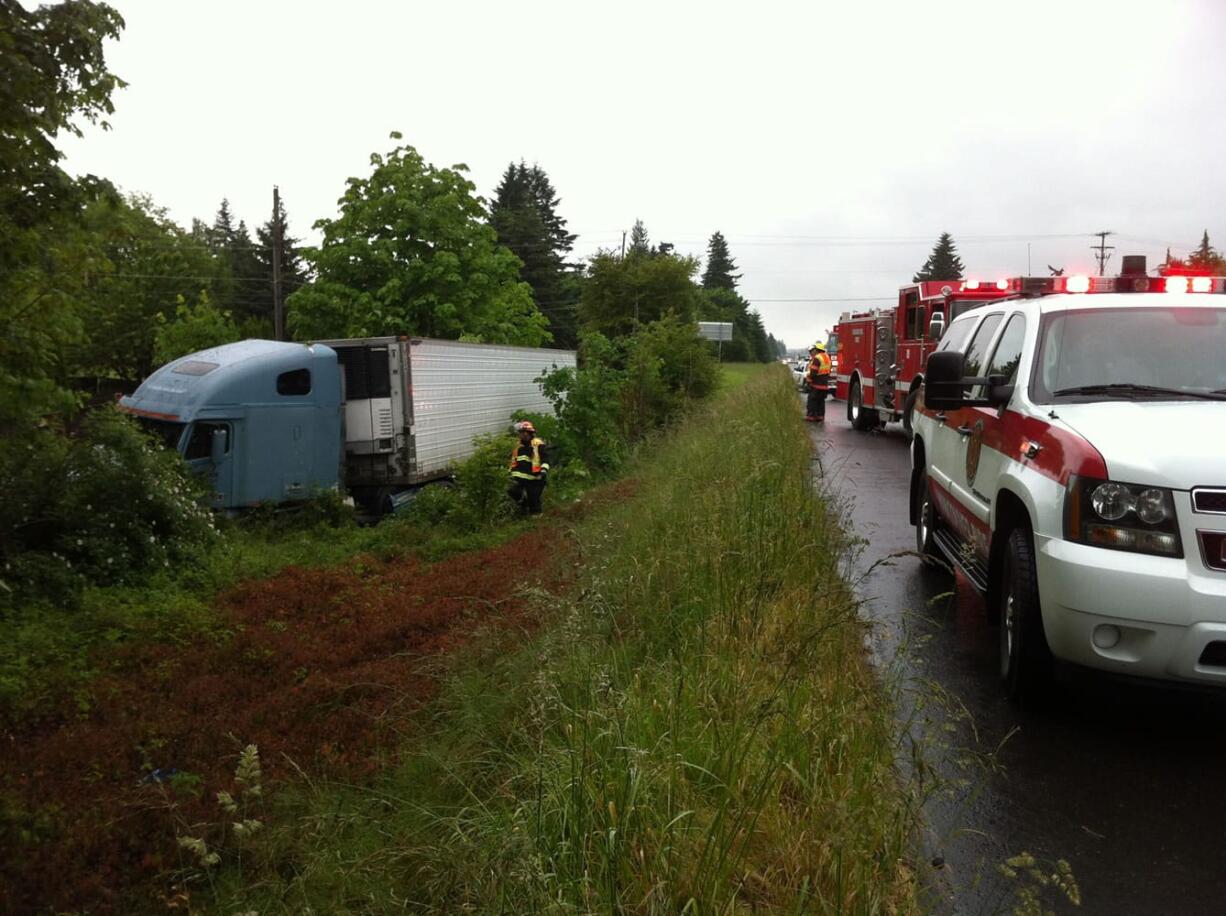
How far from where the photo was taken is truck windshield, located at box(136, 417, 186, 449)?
1313 centimetres

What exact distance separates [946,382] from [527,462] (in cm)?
966

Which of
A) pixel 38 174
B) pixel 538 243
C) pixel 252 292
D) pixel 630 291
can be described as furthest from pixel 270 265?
pixel 38 174

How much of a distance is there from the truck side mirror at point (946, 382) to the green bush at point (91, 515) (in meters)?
7.78

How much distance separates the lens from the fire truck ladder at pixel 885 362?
760 inches

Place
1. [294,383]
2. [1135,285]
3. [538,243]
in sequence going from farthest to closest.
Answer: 1. [538,243]
2. [294,383]
3. [1135,285]

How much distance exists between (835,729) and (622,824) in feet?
3.80

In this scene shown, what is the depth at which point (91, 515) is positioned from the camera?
32.7 feet

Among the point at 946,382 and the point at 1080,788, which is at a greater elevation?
the point at 946,382

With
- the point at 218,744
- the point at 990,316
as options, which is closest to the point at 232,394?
the point at 218,744

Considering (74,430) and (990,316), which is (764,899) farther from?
(74,430)

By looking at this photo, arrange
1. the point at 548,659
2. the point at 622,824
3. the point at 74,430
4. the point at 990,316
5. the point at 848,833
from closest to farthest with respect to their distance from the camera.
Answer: the point at 848,833 < the point at 622,824 < the point at 548,659 < the point at 990,316 < the point at 74,430

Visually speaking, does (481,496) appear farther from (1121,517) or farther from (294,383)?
(1121,517)

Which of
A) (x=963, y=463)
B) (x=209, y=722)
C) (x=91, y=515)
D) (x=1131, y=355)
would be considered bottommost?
(x=209, y=722)

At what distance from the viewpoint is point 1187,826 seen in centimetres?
344
